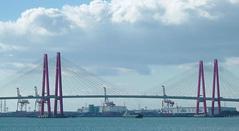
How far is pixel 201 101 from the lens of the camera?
8662 centimetres

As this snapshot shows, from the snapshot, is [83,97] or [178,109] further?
[178,109]

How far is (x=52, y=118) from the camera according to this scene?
81.8 metres

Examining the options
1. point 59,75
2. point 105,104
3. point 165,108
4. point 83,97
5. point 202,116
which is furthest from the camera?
point 165,108

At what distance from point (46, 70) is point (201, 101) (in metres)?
19.4

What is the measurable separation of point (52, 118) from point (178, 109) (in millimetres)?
51579
